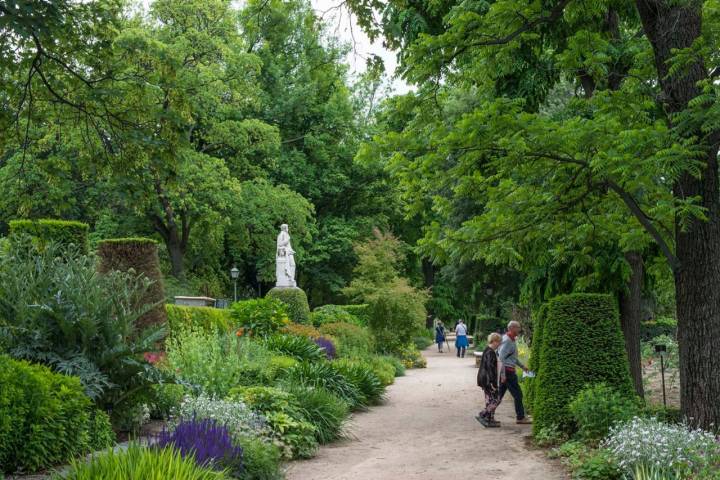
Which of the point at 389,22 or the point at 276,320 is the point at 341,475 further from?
the point at 276,320

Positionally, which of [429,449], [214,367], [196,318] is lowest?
[429,449]

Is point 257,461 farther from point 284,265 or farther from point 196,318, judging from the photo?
point 284,265

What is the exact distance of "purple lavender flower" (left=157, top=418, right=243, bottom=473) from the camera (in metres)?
6.13

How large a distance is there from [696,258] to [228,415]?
5.53 m

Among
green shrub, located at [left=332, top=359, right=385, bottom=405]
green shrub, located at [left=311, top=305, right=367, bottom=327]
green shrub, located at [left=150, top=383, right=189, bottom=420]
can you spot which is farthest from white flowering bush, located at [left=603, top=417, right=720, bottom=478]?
green shrub, located at [left=311, top=305, right=367, bottom=327]

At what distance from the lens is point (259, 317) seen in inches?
733

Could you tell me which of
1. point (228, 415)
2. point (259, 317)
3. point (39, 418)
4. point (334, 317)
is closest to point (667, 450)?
point (228, 415)

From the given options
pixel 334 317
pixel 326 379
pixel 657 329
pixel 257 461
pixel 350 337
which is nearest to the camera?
pixel 257 461

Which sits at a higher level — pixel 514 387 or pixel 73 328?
pixel 73 328

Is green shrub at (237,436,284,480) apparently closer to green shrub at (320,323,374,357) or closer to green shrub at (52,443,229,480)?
green shrub at (52,443,229,480)

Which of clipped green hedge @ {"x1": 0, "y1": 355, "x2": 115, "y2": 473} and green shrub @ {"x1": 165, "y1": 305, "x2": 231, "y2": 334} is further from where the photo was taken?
green shrub @ {"x1": 165, "y1": 305, "x2": 231, "y2": 334}

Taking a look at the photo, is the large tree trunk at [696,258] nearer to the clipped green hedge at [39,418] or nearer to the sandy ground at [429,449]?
the sandy ground at [429,449]

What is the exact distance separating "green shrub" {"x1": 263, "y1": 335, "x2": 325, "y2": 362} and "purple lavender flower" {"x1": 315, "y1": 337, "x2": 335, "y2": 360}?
204 cm

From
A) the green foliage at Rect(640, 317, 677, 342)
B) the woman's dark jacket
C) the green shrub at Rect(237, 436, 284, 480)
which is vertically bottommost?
the green shrub at Rect(237, 436, 284, 480)
